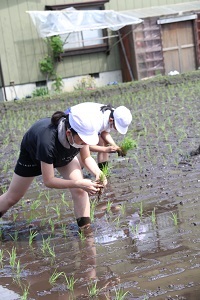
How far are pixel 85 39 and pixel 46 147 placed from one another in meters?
15.2

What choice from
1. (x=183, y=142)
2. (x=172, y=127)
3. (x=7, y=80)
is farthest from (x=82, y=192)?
(x=7, y=80)

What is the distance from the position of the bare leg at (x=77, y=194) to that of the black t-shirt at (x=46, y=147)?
3.3 inches

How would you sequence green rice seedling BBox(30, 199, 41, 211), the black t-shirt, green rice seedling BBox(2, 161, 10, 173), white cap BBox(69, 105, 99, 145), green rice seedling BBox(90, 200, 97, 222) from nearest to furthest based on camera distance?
white cap BBox(69, 105, 99, 145) < the black t-shirt < green rice seedling BBox(90, 200, 97, 222) < green rice seedling BBox(30, 199, 41, 211) < green rice seedling BBox(2, 161, 10, 173)

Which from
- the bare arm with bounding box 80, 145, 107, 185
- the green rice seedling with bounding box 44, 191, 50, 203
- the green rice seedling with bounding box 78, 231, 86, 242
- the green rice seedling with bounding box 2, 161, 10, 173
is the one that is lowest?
the green rice seedling with bounding box 2, 161, 10, 173

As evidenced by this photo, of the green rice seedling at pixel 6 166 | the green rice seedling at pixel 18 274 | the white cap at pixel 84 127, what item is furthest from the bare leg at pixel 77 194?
the green rice seedling at pixel 6 166

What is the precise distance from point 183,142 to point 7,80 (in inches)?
429

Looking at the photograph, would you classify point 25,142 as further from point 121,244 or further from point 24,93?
point 24,93

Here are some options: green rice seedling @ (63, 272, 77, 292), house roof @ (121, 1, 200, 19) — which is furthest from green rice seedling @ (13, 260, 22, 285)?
house roof @ (121, 1, 200, 19)

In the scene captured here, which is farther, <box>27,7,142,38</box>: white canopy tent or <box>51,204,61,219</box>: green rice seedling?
<box>27,7,142,38</box>: white canopy tent

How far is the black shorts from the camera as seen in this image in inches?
200

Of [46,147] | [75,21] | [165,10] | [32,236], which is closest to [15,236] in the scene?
[32,236]

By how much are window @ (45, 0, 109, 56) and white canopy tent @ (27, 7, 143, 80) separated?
425 millimetres

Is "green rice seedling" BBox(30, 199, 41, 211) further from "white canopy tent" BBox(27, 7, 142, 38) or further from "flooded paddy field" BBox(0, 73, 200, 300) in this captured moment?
"white canopy tent" BBox(27, 7, 142, 38)

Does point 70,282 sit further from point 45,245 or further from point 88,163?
point 88,163
